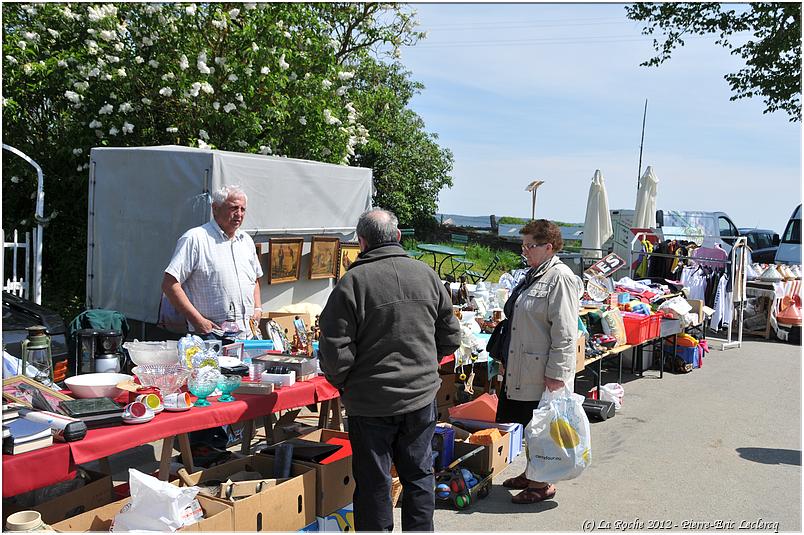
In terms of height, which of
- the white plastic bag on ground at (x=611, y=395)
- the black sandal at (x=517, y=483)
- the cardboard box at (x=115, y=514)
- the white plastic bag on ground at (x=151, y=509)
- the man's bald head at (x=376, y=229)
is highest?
the man's bald head at (x=376, y=229)

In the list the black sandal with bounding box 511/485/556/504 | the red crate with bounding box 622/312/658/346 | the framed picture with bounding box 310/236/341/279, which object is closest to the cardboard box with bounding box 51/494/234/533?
the black sandal with bounding box 511/485/556/504

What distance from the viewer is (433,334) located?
3336 mm

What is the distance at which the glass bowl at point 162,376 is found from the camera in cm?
323

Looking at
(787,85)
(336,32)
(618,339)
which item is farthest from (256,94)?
(787,85)

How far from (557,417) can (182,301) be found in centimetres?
237

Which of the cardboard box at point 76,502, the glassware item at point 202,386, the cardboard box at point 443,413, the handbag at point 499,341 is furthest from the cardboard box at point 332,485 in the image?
the cardboard box at point 443,413

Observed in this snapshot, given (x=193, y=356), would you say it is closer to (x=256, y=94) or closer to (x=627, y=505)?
(x=627, y=505)

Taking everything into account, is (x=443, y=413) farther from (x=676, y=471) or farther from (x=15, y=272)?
(x=15, y=272)

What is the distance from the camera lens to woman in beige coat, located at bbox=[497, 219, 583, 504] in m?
4.13

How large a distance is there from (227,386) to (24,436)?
103cm

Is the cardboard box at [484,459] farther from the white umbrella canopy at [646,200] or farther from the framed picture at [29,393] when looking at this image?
the white umbrella canopy at [646,200]

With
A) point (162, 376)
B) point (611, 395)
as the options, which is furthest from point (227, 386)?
point (611, 395)

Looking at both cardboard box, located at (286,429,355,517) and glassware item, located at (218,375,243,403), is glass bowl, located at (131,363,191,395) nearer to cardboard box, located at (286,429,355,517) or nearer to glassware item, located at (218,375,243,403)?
glassware item, located at (218,375,243,403)

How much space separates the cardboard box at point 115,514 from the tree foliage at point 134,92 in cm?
631
